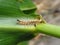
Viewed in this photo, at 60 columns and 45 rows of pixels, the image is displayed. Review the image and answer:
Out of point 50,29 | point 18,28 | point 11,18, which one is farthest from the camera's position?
point 11,18

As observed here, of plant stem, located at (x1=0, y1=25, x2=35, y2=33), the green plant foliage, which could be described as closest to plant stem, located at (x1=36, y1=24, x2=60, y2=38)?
plant stem, located at (x1=0, y1=25, x2=35, y2=33)

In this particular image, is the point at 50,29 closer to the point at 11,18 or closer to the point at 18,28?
the point at 18,28

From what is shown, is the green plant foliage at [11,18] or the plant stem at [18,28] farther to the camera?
the green plant foliage at [11,18]

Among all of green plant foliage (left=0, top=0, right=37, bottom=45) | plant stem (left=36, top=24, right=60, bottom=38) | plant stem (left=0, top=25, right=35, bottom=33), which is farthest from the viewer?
green plant foliage (left=0, top=0, right=37, bottom=45)

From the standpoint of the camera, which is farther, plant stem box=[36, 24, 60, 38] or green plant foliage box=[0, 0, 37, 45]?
green plant foliage box=[0, 0, 37, 45]

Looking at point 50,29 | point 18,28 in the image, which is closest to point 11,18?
point 18,28

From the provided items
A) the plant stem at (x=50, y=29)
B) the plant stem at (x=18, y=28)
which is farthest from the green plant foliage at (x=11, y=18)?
the plant stem at (x=50, y=29)

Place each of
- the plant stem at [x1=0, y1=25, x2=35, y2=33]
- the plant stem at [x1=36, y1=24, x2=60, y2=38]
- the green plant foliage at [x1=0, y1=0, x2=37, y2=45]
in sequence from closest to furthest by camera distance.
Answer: the plant stem at [x1=36, y1=24, x2=60, y2=38]
the plant stem at [x1=0, y1=25, x2=35, y2=33]
the green plant foliage at [x1=0, y1=0, x2=37, y2=45]

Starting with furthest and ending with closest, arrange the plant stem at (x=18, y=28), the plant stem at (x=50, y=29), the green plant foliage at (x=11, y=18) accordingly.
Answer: the green plant foliage at (x=11, y=18) < the plant stem at (x=18, y=28) < the plant stem at (x=50, y=29)

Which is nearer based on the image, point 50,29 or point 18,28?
point 50,29

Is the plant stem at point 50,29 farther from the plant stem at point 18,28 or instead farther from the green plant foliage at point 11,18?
the green plant foliage at point 11,18

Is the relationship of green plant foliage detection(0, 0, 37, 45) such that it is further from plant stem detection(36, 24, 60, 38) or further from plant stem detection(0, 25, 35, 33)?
plant stem detection(36, 24, 60, 38)
